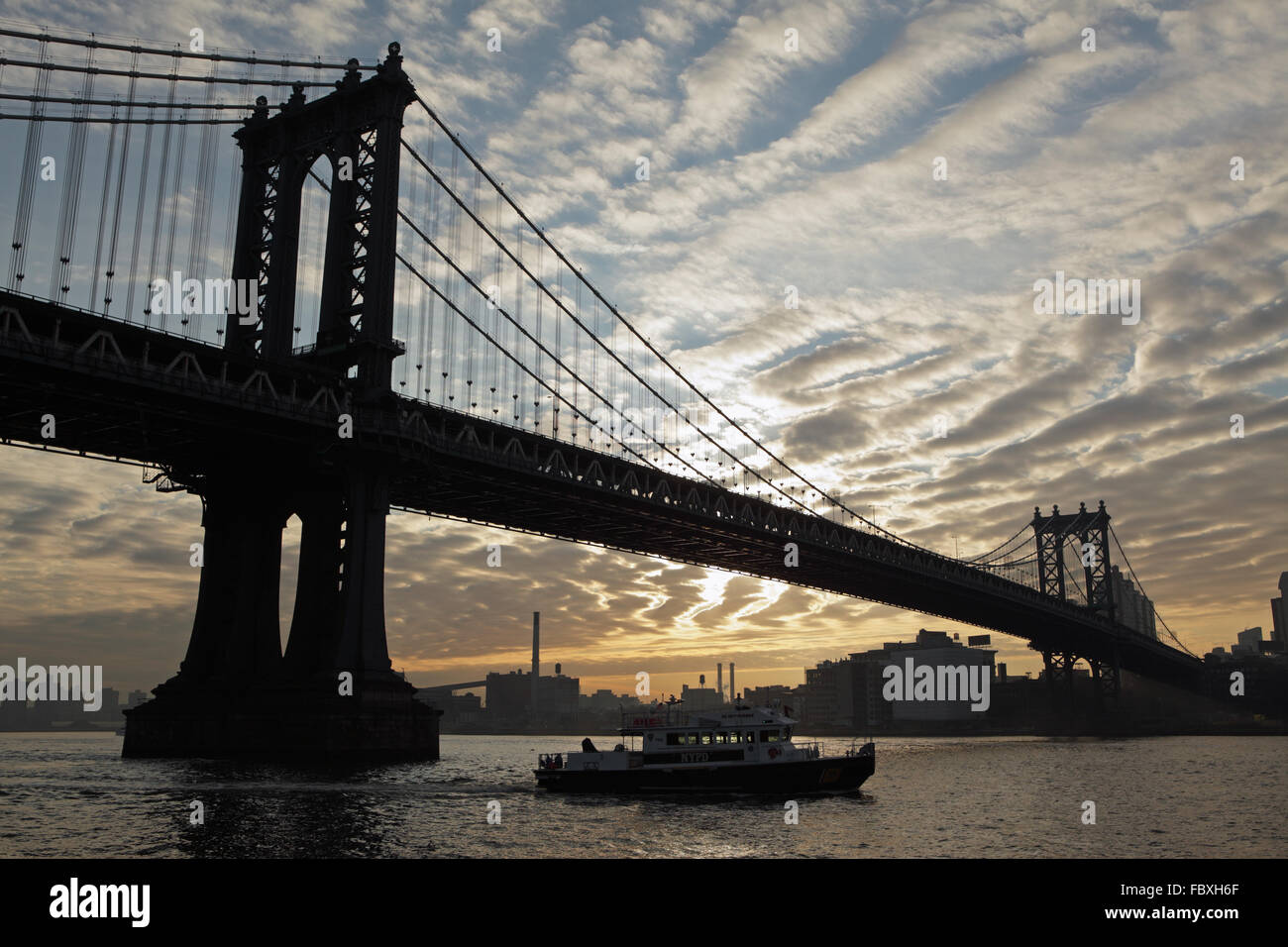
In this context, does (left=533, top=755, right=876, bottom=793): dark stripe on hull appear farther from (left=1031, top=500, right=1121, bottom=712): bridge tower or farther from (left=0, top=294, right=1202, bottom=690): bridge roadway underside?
(left=1031, top=500, right=1121, bottom=712): bridge tower

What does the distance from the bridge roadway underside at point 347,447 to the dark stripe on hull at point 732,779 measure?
22.9 metres

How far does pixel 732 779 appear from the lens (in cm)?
4959

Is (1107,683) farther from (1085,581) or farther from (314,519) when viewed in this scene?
(314,519)

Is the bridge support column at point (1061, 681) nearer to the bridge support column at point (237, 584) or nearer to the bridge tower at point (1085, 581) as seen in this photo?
the bridge tower at point (1085, 581)

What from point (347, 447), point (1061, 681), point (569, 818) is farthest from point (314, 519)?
point (1061, 681)

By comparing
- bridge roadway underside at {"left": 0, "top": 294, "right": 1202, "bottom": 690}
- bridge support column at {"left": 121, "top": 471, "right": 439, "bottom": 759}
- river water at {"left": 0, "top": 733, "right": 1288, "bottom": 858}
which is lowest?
river water at {"left": 0, "top": 733, "right": 1288, "bottom": 858}

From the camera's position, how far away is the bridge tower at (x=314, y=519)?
192 ft

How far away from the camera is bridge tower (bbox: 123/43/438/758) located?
58.5 metres

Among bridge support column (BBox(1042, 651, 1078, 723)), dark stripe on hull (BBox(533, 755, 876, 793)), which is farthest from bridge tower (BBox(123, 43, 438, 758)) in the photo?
bridge support column (BBox(1042, 651, 1078, 723))

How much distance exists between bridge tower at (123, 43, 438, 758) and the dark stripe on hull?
1310 centimetres

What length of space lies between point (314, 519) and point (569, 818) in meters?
31.6

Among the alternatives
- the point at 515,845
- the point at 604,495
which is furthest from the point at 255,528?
the point at 515,845

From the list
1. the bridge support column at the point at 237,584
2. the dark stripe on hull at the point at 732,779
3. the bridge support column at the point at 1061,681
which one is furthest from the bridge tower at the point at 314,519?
the bridge support column at the point at 1061,681
